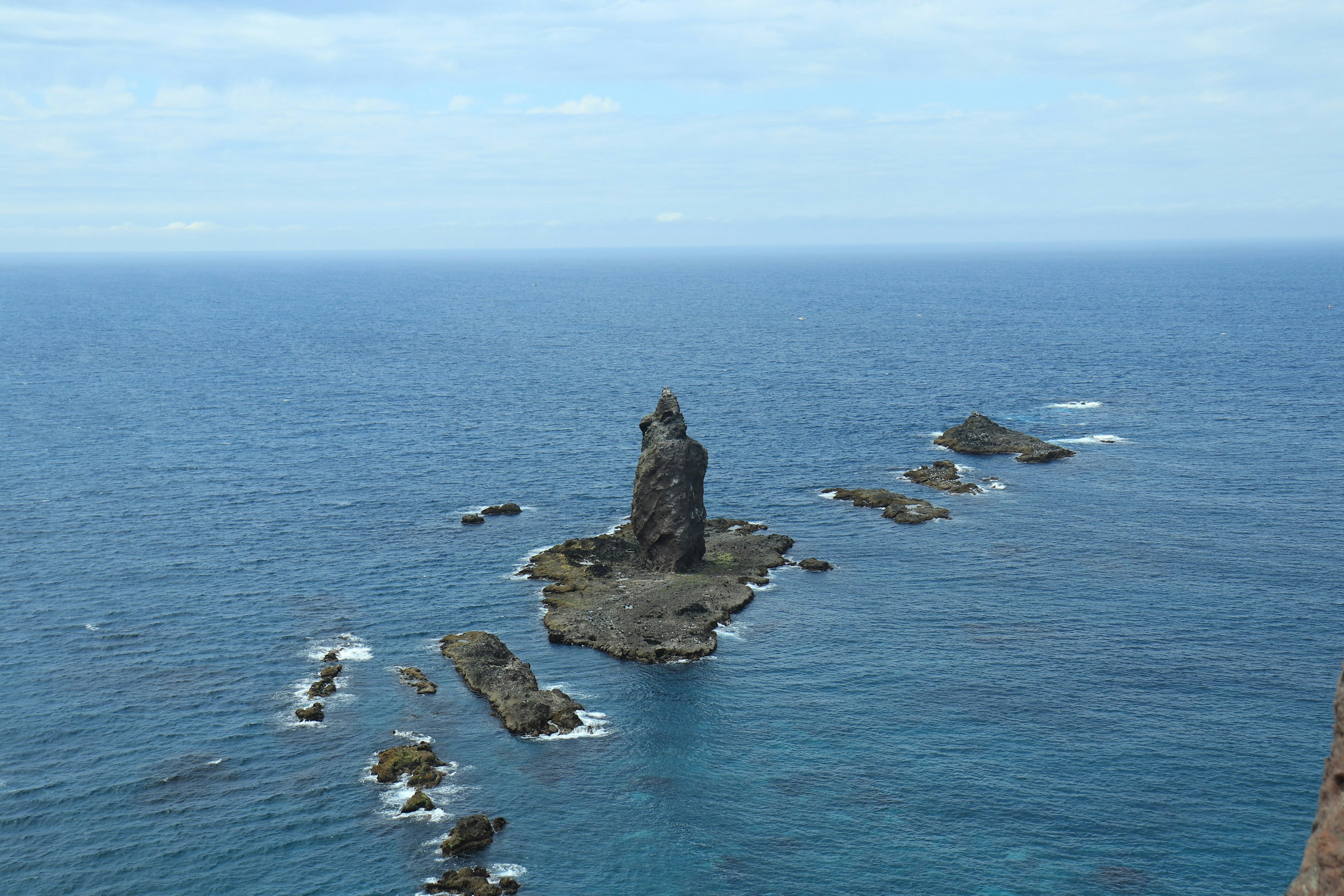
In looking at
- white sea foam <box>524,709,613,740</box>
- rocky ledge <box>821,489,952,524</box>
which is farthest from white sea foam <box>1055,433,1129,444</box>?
white sea foam <box>524,709,613,740</box>

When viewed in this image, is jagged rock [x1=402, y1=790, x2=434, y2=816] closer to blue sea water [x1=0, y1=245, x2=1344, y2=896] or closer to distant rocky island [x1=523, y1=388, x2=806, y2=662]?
blue sea water [x1=0, y1=245, x2=1344, y2=896]

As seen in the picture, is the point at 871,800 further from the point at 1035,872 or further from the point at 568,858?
the point at 568,858

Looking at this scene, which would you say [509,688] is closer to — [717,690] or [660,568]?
[717,690]

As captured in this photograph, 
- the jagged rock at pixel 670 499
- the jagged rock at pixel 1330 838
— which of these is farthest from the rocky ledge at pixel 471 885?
the jagged rock at pixel 670 499

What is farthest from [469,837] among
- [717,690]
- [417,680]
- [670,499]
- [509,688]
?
[670,499]

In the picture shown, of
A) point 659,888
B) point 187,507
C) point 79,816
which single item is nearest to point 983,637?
point 659,888

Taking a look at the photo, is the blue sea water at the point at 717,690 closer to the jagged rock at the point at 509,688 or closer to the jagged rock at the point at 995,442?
the jagged rock at the point at 509,688
